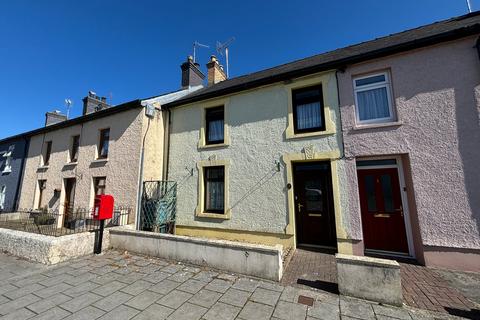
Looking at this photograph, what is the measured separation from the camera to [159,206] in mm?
7406

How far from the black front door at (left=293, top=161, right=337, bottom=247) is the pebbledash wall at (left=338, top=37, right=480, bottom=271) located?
0.66 metres

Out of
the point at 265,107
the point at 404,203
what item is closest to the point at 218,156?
the point at 265,107

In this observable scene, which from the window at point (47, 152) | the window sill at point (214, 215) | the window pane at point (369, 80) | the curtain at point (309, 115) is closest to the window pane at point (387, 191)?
the curtain at point (309, 115)

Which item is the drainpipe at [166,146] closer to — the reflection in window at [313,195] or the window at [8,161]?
the reflection in window at [313,195]

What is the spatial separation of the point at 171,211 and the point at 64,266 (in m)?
3.34

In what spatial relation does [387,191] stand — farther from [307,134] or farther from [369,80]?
[369,80]

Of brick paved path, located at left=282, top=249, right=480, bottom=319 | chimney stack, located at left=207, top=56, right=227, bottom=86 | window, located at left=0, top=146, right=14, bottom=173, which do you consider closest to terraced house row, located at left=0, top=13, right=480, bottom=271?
brick paved path, located at left=282, top=249, right=480, bottom=319

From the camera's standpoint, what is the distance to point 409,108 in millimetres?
5242

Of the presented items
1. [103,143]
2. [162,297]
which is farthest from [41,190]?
[162,297]

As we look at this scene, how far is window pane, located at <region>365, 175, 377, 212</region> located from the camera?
5.62 meters

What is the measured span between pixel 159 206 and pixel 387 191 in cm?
701

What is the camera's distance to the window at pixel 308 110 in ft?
20.9

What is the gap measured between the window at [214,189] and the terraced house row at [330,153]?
0.15ft

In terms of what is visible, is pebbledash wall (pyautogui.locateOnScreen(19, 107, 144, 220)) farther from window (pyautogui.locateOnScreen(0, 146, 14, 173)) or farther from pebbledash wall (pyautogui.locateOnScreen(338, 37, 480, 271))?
pebbledash wall (pyautogui.locateOnScreen(338, 37, 480, 271))
